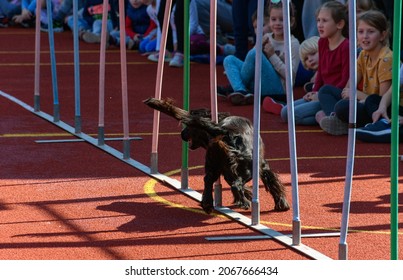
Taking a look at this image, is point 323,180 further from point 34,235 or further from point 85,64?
point 85,64

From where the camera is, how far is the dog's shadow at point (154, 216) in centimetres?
632

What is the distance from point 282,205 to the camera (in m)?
6.72

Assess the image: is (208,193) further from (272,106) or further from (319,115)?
(272,106)

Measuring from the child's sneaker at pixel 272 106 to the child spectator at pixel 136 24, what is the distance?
227 inches

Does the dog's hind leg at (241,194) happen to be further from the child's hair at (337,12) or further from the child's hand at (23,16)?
the child's hand at (23,16)

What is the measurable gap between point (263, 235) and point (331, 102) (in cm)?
388

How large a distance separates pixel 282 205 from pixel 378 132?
2684mm

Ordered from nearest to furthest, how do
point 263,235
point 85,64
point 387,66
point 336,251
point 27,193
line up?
point 336,251, point 263,235, point 27,193, point 387,66, point 85,64

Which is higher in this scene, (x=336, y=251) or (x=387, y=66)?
(x=387, y=66)

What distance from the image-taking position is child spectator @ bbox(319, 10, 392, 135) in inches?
364

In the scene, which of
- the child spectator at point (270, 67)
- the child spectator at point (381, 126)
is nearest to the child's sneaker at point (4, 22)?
the child spectator at point (270, 67)

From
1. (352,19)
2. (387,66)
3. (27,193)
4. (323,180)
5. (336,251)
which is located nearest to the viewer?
(352,19)
